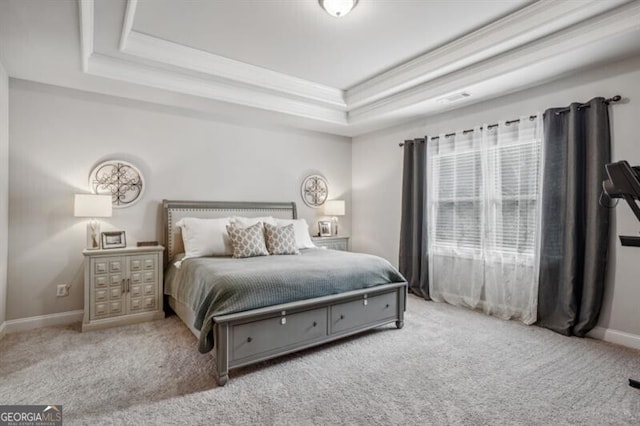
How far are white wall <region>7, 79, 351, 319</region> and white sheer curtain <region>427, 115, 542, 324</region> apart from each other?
8.04ft

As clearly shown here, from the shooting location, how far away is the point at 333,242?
5098 millimetres

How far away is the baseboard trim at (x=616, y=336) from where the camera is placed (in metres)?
2.84

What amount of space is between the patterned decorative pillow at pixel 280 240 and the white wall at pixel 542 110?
189cm

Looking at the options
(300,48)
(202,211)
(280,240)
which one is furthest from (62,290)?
(300,48)

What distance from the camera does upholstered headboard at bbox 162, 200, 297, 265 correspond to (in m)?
3.93

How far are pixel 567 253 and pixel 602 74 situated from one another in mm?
1657

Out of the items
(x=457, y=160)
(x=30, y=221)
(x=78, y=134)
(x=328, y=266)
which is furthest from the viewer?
(x=457, y=160)

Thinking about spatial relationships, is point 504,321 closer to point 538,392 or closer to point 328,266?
point 538,392

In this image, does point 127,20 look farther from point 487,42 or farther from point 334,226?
point 334,226

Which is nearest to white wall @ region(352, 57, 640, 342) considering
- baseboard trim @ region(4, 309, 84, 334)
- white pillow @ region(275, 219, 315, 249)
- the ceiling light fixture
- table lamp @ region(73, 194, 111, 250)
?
white pillow @ region(275, 219, 315, 249)

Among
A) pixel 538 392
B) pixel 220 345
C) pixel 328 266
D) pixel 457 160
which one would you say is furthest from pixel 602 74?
pixel 220 345

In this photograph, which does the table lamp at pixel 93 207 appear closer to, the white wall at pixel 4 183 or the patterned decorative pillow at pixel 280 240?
the white wall at pixel 4 183

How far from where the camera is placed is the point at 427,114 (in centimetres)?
444

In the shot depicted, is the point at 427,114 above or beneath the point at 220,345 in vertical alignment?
above
